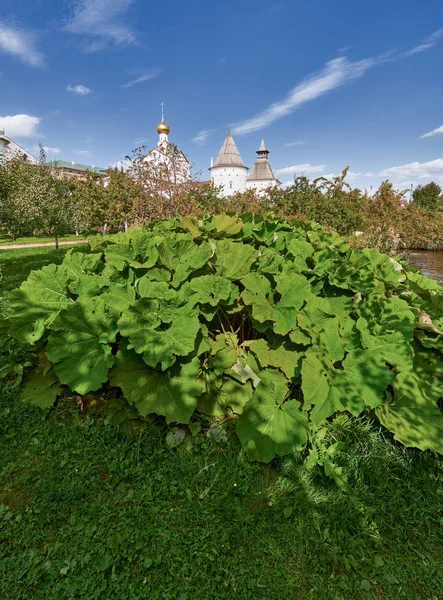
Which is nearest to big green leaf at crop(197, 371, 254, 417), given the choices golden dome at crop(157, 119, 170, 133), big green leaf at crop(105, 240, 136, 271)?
big green leaf at crop(105, 240, 136, 271)

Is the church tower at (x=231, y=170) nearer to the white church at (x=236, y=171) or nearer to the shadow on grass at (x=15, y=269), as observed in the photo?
the white church at (x=236, y=171)

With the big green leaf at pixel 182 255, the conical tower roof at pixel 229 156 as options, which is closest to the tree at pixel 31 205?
the big green leaf at pixel 182 255

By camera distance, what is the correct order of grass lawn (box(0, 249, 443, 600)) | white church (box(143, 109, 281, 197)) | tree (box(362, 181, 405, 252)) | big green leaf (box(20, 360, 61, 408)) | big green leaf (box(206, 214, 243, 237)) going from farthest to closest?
white church (box(143, 109, 281, 197)), tree (box(362, 181, 405, 252)), big green leaf (box(206, 214, 243, 237)), big green leaf (box(20, 360, 61, 408)), grass lawn (box(0, 249, 443, 600))

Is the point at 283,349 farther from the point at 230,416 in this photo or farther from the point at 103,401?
the point at 103,401

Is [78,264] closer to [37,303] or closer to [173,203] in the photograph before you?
[37,303]

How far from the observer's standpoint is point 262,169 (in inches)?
2157

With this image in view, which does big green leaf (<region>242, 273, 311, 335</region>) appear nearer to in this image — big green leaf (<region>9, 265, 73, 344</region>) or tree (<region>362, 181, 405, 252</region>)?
big green leaf (<region>9, 265, 73, 344</region>)

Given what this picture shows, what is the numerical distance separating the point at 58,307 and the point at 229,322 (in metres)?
1.45

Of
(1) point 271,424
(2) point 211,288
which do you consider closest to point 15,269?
(2) point 211,288

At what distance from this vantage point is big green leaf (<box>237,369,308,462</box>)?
2016 mm

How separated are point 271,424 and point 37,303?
2.06m

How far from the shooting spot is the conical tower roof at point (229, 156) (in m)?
51.0

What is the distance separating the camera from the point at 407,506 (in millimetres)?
1961

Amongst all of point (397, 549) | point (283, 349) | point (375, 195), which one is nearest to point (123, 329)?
point (283, 349)
